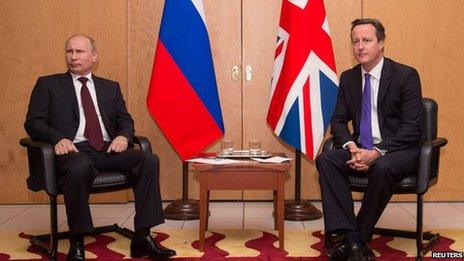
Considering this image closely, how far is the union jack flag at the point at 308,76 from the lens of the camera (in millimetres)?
4207

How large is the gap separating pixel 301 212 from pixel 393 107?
1.22 m

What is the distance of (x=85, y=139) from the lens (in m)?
3.66

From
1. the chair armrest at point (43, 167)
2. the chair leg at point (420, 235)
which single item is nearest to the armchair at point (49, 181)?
the chair armrest at point (43, 167)

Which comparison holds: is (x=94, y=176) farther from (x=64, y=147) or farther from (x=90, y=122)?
(x=90, y=122)

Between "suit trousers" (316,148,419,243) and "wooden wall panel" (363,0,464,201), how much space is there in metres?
1.60

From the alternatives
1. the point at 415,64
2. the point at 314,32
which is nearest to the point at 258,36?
the point at 314,32

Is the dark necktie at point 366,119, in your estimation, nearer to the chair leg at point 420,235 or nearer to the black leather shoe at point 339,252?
the chair leg at point 420,235

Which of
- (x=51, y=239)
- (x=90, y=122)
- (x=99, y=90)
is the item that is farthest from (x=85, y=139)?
(x=51, y=239)

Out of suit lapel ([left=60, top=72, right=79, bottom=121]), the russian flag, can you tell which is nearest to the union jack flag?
the russian flag

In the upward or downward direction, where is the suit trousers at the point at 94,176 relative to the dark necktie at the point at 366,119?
downward

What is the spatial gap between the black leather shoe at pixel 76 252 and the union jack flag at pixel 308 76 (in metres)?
1.73

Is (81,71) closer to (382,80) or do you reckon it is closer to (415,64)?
(382,80)

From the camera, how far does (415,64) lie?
4.78m

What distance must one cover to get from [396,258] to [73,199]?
1.79 metres
